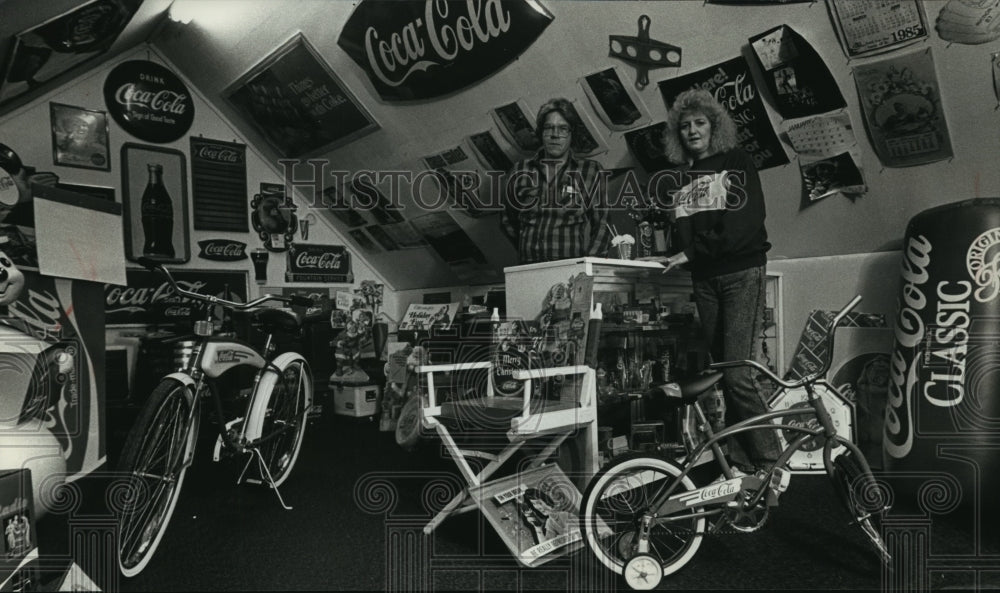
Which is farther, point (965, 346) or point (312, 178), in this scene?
point (312, 178)

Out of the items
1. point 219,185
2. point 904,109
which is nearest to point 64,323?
point 219,185

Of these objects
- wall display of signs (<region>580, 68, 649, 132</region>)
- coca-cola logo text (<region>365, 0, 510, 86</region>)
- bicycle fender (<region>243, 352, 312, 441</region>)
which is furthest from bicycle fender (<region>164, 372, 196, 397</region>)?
wall display of signs (<region>580, 68, 649, 132</region>)

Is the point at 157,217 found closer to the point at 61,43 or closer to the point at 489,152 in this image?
the point at 61,43

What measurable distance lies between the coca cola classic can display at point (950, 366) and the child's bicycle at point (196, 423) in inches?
99.5

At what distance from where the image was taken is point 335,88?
380 cm

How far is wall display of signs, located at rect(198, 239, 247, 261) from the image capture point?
14.5ft

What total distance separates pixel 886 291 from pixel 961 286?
2.18 ft

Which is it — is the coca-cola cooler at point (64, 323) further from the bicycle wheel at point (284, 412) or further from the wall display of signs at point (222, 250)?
the wall display of signs at point (222, 250)

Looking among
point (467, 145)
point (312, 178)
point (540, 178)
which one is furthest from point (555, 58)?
point (312, 178)

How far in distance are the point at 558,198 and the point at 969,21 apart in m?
1.67

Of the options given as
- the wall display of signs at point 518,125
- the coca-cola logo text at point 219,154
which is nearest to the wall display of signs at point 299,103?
the coca-cola logo text at point 219,154

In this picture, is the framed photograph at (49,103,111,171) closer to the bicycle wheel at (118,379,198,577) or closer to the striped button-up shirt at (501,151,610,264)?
the bicycle wheel at (118,379,198,577)

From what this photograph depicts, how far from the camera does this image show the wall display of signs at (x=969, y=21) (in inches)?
82.8

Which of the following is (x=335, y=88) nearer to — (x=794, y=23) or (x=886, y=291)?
(x=794, y=23)
